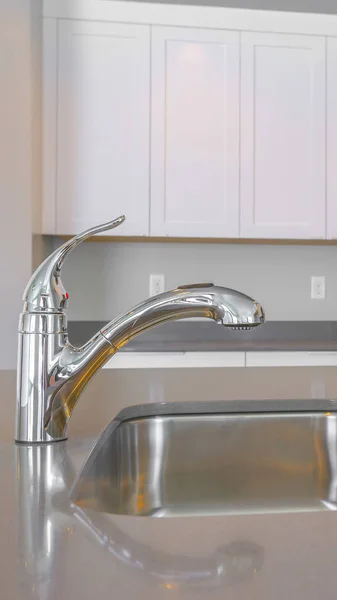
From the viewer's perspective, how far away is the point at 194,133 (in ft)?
9.56

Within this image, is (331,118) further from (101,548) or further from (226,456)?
(101,548)

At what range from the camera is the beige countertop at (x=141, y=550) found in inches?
14.5

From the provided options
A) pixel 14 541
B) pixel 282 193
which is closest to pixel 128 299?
pixel 282 193

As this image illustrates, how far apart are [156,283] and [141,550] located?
2.81 meters

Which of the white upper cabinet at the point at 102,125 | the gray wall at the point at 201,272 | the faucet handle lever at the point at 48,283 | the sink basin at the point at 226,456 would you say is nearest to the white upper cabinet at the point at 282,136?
the gray wall at the point at 201,272

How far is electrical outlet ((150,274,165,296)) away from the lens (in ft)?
10.6

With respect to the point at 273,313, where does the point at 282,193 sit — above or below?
above

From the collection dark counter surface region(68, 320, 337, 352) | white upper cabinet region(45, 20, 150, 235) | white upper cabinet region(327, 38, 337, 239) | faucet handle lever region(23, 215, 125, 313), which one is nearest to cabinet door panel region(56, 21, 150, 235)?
white upper cabinet region(45, 20, 150, 235)

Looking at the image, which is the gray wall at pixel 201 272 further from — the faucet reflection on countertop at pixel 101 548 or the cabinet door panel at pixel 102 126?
the faucet reflection on countertop at pixel 101 548

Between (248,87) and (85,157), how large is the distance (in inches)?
30.7

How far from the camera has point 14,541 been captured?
45 centimetres

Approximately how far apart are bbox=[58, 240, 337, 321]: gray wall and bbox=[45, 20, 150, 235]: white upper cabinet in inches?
A: 14.1

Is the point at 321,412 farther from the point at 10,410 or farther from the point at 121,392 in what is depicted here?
the point at 10,410

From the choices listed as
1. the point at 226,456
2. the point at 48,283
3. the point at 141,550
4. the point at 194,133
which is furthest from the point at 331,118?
the point at 141,550
